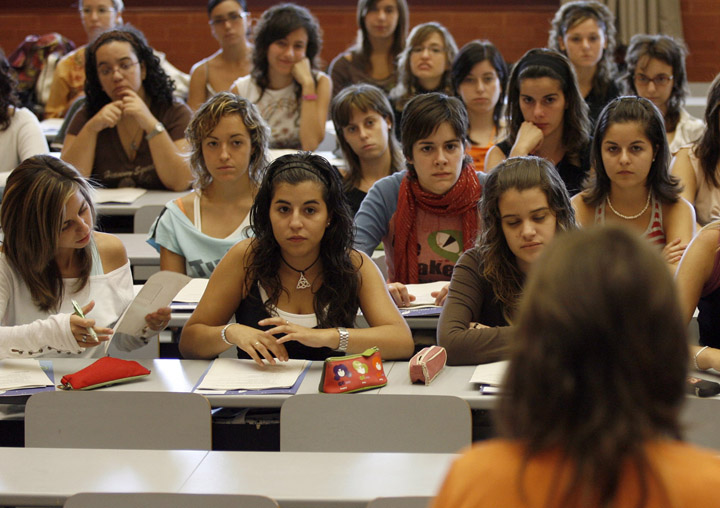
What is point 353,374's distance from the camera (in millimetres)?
2100

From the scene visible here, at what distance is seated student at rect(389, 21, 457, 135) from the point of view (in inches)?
177

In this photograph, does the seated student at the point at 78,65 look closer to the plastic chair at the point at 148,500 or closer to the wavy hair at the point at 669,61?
the wavy hair at the point at 669,61

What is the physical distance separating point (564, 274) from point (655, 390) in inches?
5.3

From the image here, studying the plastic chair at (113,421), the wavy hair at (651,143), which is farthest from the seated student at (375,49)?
the plastic chair at (113,421)

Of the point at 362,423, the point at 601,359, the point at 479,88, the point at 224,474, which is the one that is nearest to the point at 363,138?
the point at 479,88

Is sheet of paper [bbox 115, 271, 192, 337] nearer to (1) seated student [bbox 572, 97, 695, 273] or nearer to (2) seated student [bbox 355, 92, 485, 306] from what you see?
(2) seated student [bbox 355, 92, 485, 306]

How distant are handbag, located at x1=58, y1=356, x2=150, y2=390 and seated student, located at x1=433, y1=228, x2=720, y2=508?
4.91 ft

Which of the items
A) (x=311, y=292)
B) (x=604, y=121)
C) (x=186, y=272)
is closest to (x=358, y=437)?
(x=311, y=292)

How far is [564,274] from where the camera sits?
82 centimetres

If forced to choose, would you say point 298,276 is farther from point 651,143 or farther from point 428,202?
point 651,143

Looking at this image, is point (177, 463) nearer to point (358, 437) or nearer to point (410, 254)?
point (358, 437)

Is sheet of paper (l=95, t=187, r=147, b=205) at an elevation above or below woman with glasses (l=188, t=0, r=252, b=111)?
below

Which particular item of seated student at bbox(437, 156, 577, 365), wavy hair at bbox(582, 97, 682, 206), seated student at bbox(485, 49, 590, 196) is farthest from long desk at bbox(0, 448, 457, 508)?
seated student at bbox(485, 49, 590, 196)

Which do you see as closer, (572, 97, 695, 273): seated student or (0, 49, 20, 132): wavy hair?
(572, 97, 695, 273): seated student
